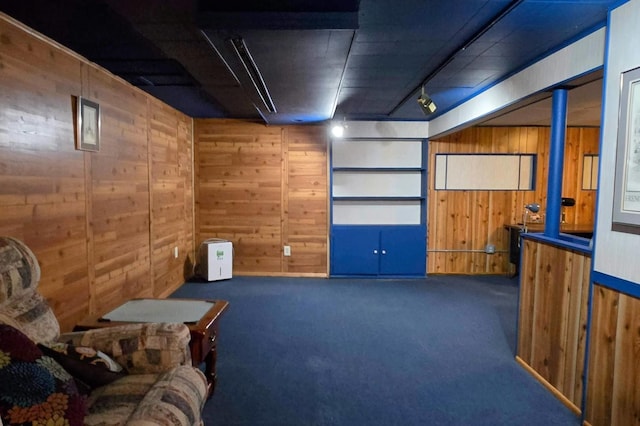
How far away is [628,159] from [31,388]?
103 inches

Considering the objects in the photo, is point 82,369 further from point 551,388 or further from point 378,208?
point 378,208

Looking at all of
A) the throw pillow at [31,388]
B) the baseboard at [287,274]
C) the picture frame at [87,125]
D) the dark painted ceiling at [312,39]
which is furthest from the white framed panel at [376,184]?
the throw pillow at [31,388]

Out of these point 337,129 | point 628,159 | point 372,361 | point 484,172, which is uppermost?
point 337,129

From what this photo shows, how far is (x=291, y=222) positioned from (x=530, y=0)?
3.98m

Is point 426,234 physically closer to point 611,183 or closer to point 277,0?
point 611,183

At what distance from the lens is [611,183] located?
1.90 metres

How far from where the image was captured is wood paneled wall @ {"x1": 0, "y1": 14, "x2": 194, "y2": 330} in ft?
6.83

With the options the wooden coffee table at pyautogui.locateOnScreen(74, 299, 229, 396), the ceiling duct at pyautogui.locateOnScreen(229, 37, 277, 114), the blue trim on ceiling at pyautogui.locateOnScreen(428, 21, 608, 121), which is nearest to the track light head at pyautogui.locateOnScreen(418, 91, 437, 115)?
the blue trim on ceiling at pyautogui.locateOnScreen(428, 21, 608, 121)

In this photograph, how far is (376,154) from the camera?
5504 millimetres

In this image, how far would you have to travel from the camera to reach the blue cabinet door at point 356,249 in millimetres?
5289

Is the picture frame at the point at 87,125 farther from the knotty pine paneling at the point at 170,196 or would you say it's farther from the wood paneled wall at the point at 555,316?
the wood paneled wall at the point at 555,316

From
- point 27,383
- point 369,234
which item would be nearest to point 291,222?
point 369,234

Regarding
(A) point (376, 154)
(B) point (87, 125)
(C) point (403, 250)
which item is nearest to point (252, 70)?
(B) point (87, 125)

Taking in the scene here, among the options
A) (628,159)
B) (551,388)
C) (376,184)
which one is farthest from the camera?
(376,184)
